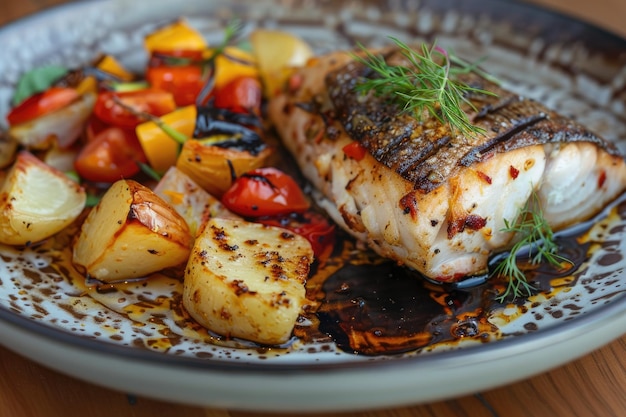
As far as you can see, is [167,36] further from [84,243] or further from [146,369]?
[146,369]

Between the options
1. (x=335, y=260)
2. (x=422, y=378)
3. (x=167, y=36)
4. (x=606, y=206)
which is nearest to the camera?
(x=422, y=378)

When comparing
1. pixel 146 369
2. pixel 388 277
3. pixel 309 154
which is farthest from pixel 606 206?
pixel 146 369

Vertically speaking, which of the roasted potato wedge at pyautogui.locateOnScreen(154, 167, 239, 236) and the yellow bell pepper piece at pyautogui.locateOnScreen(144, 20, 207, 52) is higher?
the yellow bell pepper piece at pyautogui.locateOnScreen(144, 20, 207, 52)

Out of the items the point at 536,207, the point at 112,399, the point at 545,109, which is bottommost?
the point at 112,399

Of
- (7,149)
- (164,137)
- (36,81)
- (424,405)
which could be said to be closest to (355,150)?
(164,137)

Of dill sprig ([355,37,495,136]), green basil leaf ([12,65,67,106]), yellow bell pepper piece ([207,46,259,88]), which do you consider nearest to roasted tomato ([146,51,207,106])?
yellow bell pepper piece ([207,46,259,88])

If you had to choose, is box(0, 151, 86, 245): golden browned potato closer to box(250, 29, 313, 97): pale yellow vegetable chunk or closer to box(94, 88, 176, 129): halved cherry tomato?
box(94, 88, 176, 129): halved cherry tomato
